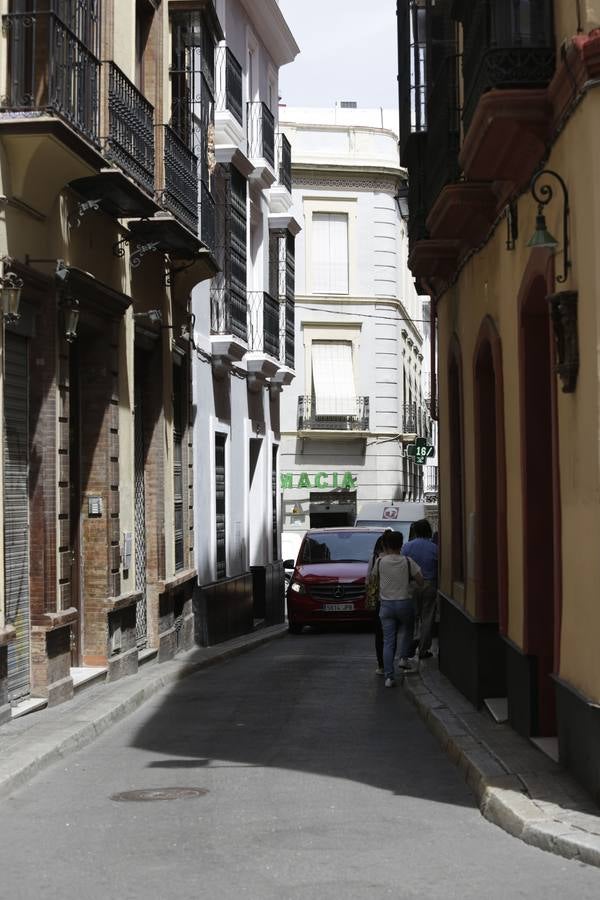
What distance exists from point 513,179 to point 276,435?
20.5m

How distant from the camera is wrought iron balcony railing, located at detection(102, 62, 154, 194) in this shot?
15.3 m

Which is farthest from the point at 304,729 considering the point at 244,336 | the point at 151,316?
the point at 244,336

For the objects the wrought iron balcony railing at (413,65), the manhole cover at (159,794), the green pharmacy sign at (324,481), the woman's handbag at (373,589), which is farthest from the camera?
the green pharmacy sign at (324,481)

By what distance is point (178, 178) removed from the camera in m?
18.5

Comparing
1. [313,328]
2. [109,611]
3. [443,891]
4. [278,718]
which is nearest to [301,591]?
[109,611]

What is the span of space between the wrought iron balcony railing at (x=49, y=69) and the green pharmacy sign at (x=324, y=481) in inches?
1115

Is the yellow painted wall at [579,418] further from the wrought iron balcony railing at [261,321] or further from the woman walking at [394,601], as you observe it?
the wrought iron balcony railing at [261,321]

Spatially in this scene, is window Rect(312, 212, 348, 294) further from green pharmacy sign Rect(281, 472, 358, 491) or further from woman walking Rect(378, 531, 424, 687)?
woman walking Rect(378, 531, 424, 687)

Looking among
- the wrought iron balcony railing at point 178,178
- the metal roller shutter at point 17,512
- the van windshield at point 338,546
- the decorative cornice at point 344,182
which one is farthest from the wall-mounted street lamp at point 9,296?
the decorative cornice at point 344,182

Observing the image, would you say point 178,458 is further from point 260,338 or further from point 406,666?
point 260,338

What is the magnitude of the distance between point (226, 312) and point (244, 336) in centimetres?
172

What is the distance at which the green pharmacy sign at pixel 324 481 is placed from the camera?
42438 millimetres

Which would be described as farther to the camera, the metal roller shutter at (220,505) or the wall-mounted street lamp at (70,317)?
the metal roller shutter at (220,505)

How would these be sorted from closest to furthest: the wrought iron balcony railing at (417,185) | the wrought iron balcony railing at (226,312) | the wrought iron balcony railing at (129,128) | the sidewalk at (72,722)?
the sidewalk at (72,722)
the wrought iron balcony railing at (129,128)
the wrought iron balcony railing at (417,185)
the wrought iron balcony railing at (226,312)
